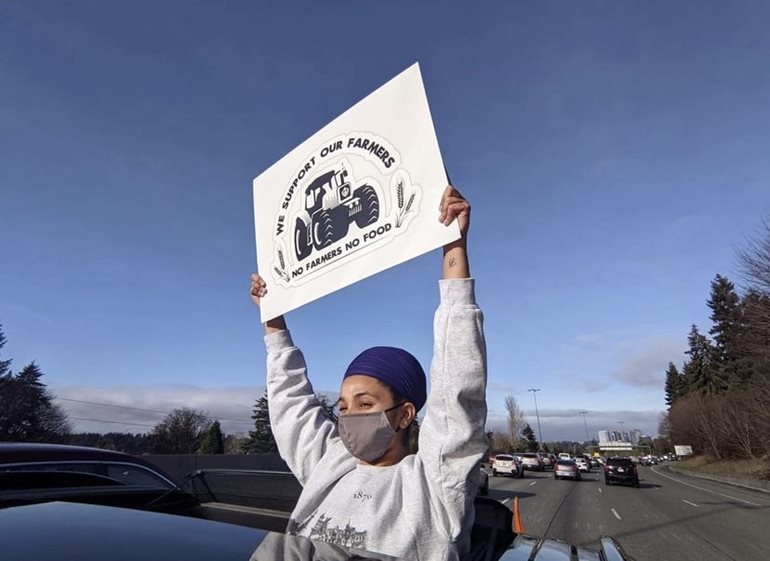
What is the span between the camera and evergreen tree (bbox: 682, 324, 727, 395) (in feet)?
194

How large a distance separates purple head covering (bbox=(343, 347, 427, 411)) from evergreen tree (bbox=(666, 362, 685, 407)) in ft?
312

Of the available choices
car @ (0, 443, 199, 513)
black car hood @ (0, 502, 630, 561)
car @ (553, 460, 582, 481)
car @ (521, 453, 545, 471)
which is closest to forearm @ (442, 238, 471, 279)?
black car hood @ (0, 502, 630, 561)

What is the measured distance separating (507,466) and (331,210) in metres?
29.4

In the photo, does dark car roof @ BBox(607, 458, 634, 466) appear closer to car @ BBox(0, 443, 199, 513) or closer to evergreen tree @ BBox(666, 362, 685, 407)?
car @ BBox(0, 443, 199, 513)

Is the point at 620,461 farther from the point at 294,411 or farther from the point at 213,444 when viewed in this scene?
the point at 213,444

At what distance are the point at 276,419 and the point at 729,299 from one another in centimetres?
7425

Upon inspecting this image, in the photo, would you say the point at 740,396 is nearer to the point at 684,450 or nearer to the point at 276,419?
the point at 684,450

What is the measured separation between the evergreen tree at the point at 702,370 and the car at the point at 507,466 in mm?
44428

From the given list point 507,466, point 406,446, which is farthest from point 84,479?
point 507,466

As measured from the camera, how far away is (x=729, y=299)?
59875mm

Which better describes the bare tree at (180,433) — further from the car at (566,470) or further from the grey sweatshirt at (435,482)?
the grey sweatshirt at (435,482)

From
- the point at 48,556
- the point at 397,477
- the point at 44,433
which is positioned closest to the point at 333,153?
the point at 397,477

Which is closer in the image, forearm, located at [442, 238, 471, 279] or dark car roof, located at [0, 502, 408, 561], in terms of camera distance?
dark car roof, located at [0, 502, 408, 561]

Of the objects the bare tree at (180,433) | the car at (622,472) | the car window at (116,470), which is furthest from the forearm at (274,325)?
the bare tree at (180,433)
